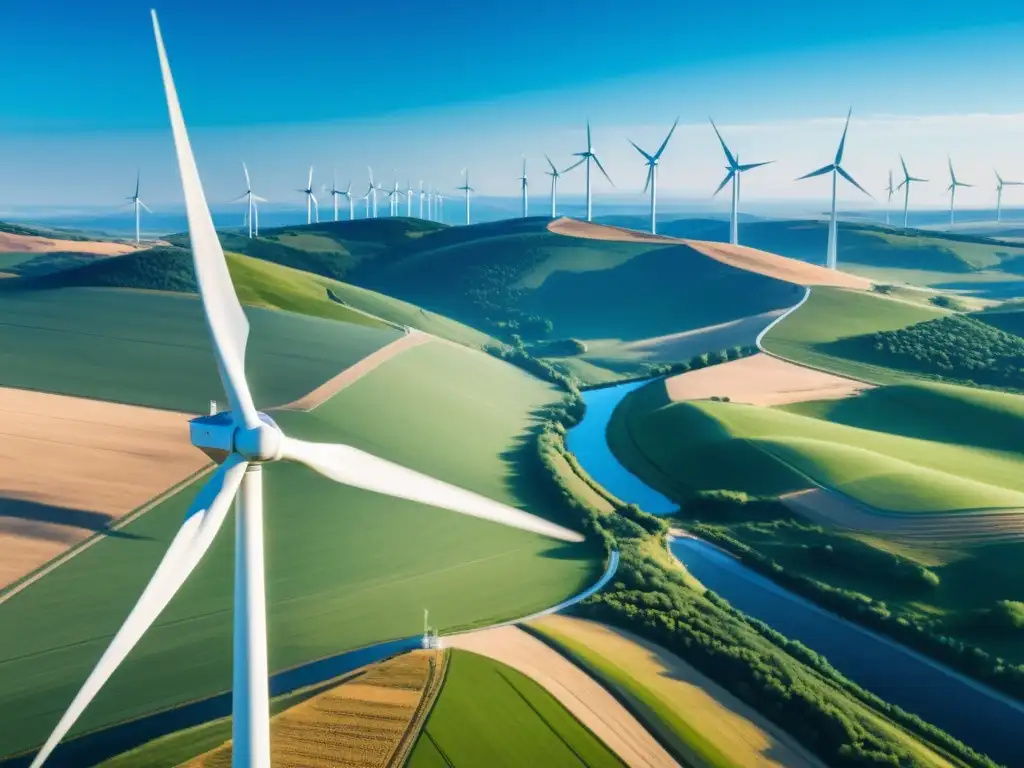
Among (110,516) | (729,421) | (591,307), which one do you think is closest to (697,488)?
(729,421)

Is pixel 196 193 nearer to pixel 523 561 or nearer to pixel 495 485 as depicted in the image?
pixel 523 561

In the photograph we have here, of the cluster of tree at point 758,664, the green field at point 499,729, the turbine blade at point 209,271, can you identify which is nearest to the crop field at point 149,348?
the cluster of tree at point 758,664

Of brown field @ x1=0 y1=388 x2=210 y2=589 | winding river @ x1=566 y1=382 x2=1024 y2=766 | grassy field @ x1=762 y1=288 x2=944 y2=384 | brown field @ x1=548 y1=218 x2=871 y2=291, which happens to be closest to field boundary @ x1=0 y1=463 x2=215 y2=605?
brown field @ x1=0 y1=388 x2=210 y2=589

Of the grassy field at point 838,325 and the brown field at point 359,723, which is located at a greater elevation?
the grassy field at point 838,325

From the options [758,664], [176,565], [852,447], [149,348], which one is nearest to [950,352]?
[852,447]

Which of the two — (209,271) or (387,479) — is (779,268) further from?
(209,271)

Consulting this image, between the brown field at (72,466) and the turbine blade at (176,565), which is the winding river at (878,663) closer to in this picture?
the brown field at (72,466)

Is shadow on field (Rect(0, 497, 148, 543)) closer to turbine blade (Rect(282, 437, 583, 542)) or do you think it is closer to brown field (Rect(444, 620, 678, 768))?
brown field (Rect(444, 620, 678, 768))
